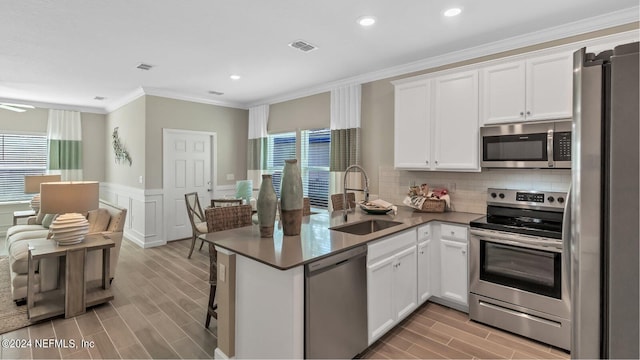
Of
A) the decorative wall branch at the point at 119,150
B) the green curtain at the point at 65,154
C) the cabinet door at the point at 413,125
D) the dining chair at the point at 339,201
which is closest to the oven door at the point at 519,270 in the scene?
the cabinet door at the point at 413,125

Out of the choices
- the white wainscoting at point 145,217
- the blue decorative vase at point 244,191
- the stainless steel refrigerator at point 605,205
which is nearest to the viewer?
the stainless steel refrigerator at point 605,205

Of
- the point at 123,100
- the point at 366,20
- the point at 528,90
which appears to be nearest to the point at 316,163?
the point at 366,20

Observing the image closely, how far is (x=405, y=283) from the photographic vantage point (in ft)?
9.22

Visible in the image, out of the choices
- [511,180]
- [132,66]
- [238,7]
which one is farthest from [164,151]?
[511,180]

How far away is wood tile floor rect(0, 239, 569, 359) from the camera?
247 centimetres

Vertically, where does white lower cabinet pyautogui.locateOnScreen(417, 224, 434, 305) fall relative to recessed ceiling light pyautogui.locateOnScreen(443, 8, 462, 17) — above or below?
below

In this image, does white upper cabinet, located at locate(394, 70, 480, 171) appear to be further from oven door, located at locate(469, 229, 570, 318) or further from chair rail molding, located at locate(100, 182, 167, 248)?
chair rail molding, located at locate(100, 182, 167, 248)

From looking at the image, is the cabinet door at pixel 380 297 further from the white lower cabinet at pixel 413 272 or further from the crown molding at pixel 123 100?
the crown molding at pixel 123 100

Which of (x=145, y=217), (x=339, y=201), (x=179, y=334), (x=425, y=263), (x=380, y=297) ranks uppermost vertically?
(x=339, y=201)

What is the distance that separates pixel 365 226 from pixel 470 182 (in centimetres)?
142

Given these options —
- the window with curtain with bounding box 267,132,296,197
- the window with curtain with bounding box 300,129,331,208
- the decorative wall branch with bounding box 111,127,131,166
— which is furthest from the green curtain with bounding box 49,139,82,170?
the window with curtain with bounding box 300,129,331,208

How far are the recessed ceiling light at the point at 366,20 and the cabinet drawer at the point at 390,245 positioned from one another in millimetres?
1991

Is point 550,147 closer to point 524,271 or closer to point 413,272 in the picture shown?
point 524,271

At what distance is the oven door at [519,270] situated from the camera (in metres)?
2.53
